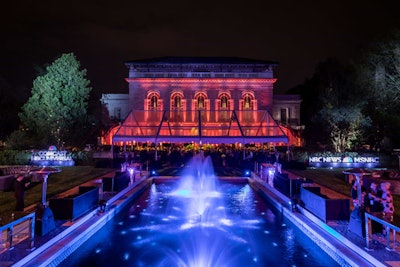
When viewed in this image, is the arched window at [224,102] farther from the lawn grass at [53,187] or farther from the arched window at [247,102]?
the lawn grass at [53,187]

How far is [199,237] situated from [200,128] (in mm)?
14638

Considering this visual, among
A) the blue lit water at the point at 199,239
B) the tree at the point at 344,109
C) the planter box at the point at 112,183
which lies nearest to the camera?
the blue lit water at the point at 199,239

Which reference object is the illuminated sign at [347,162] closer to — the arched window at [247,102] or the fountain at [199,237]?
the fountain at [199,237]

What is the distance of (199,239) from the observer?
285 inches

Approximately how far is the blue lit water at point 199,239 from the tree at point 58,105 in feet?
52.7

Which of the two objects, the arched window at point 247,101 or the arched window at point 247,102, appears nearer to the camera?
the arched window at point 247,101

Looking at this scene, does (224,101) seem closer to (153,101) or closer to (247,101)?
(247,101)

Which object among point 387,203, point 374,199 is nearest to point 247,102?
point 374,199

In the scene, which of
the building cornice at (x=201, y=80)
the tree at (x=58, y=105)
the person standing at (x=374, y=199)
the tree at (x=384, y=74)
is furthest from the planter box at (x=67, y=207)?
the building cornice at (x=201, y=80)

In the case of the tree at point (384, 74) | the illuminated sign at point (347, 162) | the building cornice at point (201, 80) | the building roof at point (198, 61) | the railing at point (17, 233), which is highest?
the building roof at point (198, 61)

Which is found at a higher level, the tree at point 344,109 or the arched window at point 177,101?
the arched window at point 177,101

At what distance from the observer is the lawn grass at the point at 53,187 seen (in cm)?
948

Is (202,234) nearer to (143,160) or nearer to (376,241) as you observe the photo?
(376,241)

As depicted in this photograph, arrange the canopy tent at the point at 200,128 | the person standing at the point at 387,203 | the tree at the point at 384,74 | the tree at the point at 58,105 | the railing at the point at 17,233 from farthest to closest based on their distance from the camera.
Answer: the tree at the point at 58,105 → the canopy tent at the point at 200,128 → the tree at the point at 384,74 → the person standing at the point at 387,203 → the railing at the point at 17,233
